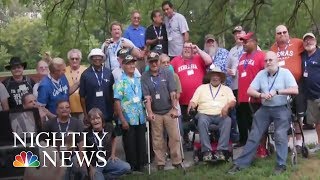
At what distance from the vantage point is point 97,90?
8383 millimetres

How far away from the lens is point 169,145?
8.54m

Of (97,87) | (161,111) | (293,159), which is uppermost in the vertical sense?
(97,87)

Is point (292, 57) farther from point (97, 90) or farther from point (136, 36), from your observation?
point (97, 90)

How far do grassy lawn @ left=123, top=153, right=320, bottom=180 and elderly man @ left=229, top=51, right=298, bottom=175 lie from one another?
0.48ft

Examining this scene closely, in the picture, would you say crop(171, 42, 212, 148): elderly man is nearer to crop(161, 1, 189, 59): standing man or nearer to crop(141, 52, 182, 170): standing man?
crop(141, 52, 182, 170): standing man

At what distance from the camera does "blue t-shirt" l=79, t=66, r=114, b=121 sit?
838 centimetres

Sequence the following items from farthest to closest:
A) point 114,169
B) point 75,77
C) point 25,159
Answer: point 75,77, point 114,169, point 25,159

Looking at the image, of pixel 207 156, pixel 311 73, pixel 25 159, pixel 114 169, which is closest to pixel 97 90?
pixel 114 169

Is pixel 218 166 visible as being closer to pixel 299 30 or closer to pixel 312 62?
pixel 312 62

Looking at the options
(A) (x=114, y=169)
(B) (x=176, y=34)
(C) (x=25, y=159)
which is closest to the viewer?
(C) (x=25, y=159)

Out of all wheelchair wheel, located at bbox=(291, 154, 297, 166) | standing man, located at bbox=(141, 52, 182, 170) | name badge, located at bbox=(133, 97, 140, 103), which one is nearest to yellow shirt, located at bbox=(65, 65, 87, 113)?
name badge, located at bbox=(133, 97, 140, 103)

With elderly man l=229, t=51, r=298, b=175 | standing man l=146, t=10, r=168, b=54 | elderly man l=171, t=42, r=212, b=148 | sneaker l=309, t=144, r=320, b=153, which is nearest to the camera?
elderly man l=229, t=51, r=298, b=175

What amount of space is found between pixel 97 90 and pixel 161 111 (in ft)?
3.23

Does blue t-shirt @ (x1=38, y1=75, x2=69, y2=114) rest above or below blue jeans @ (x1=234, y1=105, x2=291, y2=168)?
above
